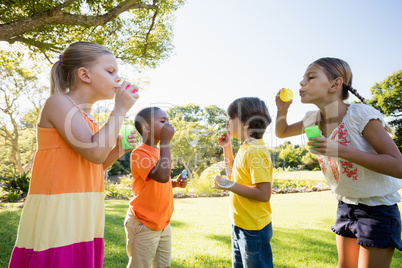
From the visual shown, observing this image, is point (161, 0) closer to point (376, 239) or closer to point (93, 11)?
point (93, 11)

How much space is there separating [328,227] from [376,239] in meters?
4.44

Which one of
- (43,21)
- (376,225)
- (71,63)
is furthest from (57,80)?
(43,21)

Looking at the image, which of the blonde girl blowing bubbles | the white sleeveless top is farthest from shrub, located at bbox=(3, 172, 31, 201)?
the white sleeveless top

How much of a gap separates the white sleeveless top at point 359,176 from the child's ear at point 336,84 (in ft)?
0.66

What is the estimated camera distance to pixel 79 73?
154 cm

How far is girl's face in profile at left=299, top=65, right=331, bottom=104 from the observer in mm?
1961

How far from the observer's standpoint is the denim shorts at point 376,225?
1.61 metres

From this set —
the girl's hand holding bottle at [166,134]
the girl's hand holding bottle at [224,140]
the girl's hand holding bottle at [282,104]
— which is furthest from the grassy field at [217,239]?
the girl's hand holding bottle at [282,104]

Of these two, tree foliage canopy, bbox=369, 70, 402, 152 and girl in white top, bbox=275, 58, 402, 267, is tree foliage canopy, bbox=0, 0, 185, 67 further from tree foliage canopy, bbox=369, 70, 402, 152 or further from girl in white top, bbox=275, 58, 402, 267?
tree foliage canopy, bbox=369, 70, 402, 152

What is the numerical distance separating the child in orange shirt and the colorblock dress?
77cm

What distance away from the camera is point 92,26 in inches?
264

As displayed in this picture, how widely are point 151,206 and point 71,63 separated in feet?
4.46

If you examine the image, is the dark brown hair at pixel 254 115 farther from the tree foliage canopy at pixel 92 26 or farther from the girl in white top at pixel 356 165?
the tree foliage canopy at pixel 92 26

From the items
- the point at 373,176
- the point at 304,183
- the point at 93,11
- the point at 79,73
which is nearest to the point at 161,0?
the point at 93,11
